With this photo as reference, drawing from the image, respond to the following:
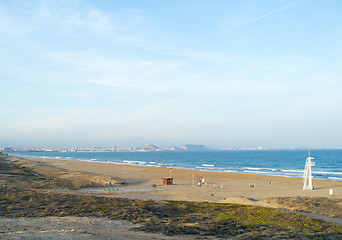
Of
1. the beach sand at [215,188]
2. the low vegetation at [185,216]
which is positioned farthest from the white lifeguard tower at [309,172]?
the low vegetation at [185,216]

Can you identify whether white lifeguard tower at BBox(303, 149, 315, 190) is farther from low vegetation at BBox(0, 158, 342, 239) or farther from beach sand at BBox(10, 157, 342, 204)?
low vegetation at BBox(0, 158, 342, 239)

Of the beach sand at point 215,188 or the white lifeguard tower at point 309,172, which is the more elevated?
the white lifeguard tower at point 309,172

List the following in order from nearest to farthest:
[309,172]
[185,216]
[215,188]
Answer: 1. [185,216]
2. [309,172]
3. [215,188]

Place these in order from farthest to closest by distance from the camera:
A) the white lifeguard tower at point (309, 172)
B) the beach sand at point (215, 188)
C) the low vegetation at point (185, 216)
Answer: the white lifeguard tower at point (309, 172)
the beach sand at point (215, 188)
the low vegetation at point (185, 216)

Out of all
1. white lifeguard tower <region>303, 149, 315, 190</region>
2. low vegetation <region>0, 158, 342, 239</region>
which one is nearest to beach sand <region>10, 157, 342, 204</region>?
white lifeguard tower <region>303, 149, 315, 190</region>

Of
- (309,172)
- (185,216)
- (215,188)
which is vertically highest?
(309,172)

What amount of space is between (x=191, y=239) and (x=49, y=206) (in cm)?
1159

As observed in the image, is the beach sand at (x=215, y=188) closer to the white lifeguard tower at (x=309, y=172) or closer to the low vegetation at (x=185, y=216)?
the white lifeguard tower at (x=309, y=172)

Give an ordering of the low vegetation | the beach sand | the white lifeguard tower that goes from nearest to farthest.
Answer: the low vegetation
the beach sand
the white lifeguard tower

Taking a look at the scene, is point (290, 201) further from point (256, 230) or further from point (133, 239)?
point (133, 239)

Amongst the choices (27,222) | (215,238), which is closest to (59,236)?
(27,222)

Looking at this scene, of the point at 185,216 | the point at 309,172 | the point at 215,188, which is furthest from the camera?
the point at 215,188

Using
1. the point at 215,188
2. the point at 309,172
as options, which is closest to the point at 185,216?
the point at 215,188

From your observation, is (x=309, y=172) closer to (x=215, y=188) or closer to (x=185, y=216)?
(x=215, y=188)
